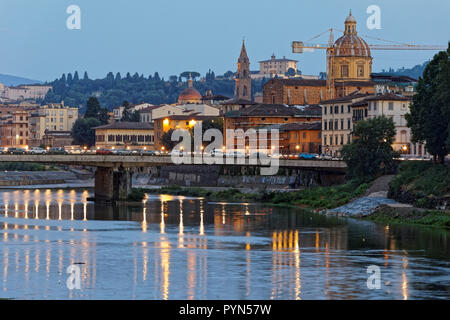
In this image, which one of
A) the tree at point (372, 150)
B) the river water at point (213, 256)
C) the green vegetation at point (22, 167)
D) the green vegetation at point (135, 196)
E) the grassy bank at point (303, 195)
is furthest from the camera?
the green vegetation at point (22, 167)

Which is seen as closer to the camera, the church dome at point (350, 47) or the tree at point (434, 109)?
the tree at point (434, 109)

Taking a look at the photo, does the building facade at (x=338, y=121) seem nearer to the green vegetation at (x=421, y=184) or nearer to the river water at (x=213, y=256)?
the green vegetation at (x=421, y=184)

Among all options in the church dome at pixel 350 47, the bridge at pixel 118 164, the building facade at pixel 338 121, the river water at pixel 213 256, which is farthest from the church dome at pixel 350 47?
the river water at pixel 213 256

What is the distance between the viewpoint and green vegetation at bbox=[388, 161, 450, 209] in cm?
8844

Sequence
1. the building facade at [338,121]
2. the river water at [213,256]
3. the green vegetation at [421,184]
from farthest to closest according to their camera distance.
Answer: the building facade at [338,121] → the green vegetation at [421,184] → the river water at [213,256]

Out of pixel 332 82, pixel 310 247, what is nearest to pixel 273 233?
pixel 310 247

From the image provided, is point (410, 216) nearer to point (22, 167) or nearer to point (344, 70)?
point (344, 70)

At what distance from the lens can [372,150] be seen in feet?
359

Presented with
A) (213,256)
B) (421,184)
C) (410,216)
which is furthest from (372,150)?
(213,256)

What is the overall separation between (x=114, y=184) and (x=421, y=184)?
35.8m

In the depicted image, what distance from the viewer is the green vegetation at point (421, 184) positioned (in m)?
88.4

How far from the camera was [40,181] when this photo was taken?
170 meters

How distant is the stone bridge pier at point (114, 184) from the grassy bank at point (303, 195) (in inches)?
417
